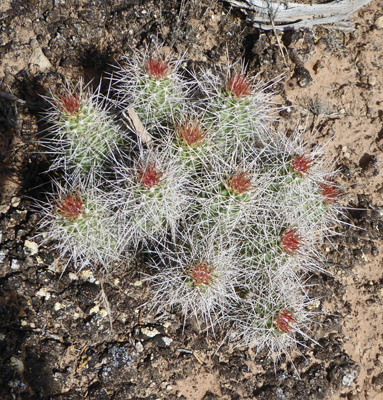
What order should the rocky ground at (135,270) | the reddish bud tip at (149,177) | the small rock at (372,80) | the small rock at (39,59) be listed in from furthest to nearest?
1. the small rock at (372,80)
2. the small rock at (39,59)
3. the rocky ground at (135,270)
4. the reddish bud tip at (149,177)

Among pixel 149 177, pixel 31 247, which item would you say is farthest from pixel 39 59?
pixel 149 177

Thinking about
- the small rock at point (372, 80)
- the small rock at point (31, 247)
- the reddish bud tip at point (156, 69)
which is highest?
the reddish bud tip at point (156, 69)

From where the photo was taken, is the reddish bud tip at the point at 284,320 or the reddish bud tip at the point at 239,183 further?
the reddish bud tip at the point at 284,320

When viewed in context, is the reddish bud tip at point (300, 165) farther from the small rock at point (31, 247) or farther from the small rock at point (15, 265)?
the small rock at point (15, 265)

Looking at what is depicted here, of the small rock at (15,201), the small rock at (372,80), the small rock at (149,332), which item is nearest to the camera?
the small rock at (149,332)

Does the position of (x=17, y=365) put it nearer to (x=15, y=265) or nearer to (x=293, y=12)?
(x=15, y=265)

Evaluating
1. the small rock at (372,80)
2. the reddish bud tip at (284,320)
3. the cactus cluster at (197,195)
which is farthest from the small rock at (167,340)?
the small rock at (372,80)

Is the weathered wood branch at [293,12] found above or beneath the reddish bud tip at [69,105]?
beneath
